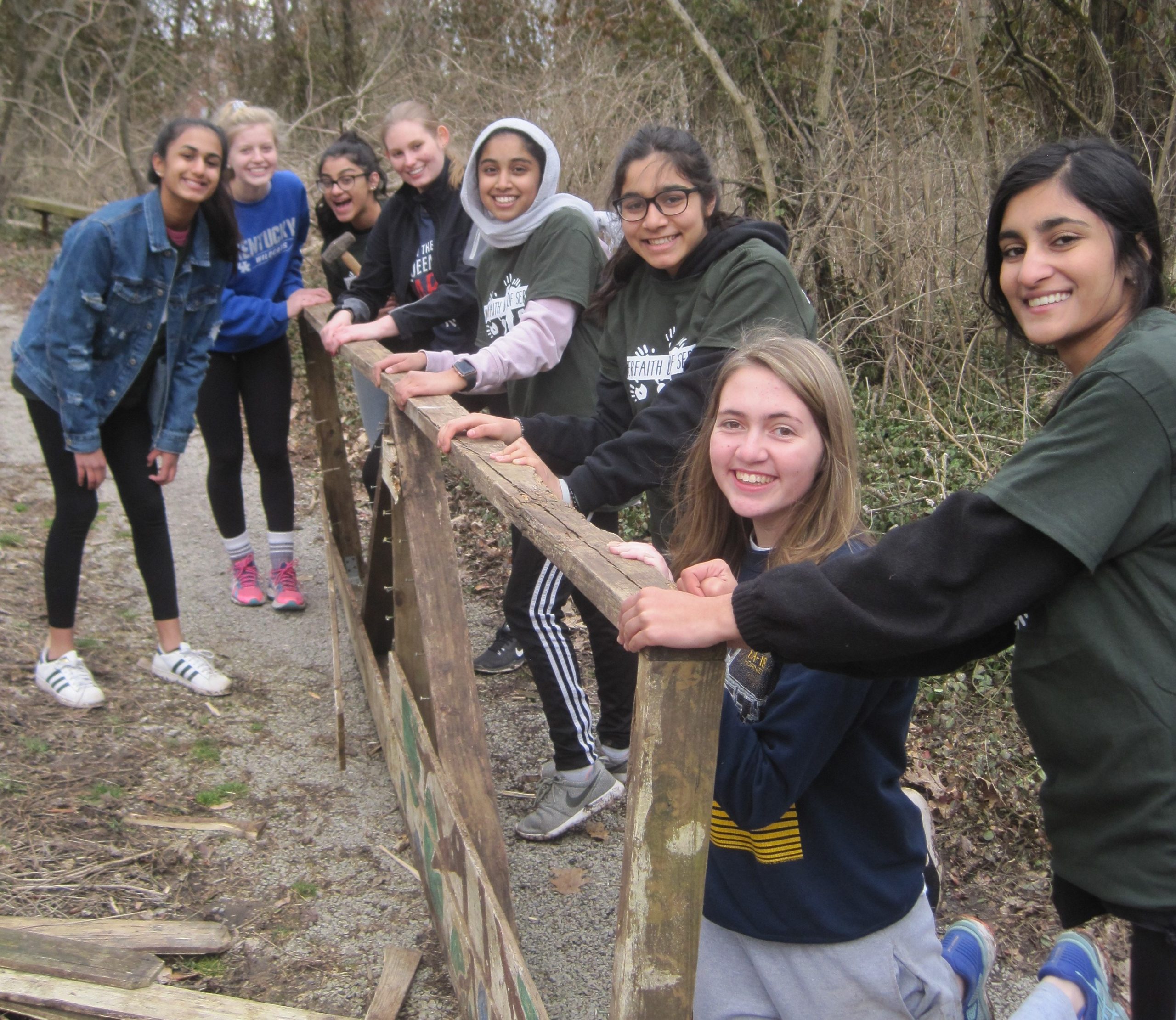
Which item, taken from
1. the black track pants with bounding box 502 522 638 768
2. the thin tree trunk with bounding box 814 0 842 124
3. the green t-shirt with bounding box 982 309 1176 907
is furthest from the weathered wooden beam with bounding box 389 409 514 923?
the thin tree trunk with bounding box 814 0 842 124

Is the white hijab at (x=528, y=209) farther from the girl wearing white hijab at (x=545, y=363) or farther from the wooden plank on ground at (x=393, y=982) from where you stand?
the wooden plank on ground at (x=393, y=982)

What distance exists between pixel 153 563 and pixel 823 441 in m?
3.22

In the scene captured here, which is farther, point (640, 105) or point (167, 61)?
point (167, 61)

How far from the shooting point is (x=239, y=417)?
16.0 ft

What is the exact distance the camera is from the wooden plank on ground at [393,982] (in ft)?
8.67

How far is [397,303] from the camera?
4762mm

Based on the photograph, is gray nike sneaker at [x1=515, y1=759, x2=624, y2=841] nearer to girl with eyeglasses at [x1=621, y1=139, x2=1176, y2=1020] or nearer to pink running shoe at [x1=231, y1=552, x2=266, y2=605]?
girl with eyeglasses at [x1=621, y1=139, x2=1176, y2=1020]

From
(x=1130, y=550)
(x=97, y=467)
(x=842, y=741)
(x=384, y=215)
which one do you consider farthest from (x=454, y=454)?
(x=384, y=215)

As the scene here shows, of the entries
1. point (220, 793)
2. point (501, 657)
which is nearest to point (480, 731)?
point (220, 793)

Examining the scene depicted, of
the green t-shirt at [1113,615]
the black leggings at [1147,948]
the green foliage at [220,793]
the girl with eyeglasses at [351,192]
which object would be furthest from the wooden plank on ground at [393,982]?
the girl with eyeglasses at [351,192]

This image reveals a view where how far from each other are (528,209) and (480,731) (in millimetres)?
1712

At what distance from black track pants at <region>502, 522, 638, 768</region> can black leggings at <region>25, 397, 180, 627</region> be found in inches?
68.5

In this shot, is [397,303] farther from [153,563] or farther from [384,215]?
[153,563]

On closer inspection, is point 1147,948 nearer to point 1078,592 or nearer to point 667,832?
point 1078,592
